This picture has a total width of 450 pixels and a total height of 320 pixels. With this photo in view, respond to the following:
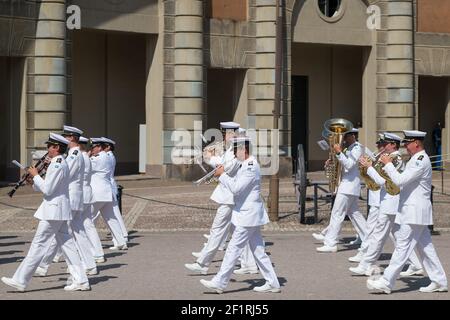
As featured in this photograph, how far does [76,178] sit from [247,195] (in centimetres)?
231

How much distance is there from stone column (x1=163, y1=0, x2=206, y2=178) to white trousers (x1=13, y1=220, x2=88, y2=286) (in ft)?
53.4

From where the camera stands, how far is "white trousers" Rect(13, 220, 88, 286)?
11.1 meters

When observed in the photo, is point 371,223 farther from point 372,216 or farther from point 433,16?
point 433,16

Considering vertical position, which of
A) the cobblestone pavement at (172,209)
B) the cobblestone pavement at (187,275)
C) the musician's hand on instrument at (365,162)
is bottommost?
the cobblestone pavement at (187,275)

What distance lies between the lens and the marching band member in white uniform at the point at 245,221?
11.1m

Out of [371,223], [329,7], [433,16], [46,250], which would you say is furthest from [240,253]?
[433,16]

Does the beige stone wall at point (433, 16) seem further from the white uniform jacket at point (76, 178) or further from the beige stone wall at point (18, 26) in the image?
the white uniform jacket at point (76, 178)

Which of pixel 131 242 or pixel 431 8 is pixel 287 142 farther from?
pixel 131 242

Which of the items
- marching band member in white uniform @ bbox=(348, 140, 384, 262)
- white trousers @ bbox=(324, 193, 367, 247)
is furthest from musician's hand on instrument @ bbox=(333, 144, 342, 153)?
marching band member in white uniform @ bbox=(348, 140, 384, 262)

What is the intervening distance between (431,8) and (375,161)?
20.0 meters

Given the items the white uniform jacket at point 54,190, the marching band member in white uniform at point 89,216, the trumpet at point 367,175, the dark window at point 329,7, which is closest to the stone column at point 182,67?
the dark window at point 329,7

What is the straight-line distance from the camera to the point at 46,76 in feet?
82.6
